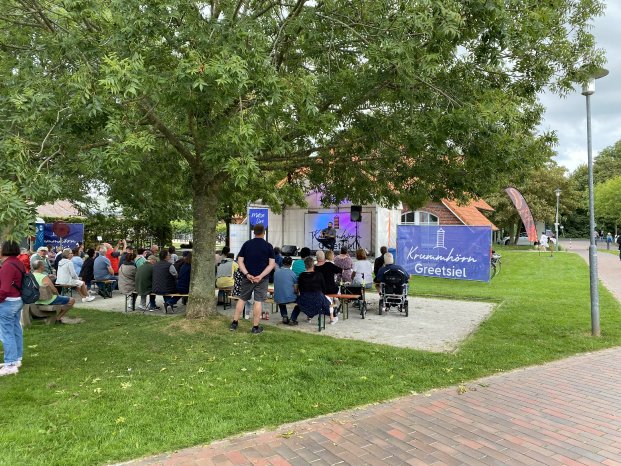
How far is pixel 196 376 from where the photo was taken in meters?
5.42

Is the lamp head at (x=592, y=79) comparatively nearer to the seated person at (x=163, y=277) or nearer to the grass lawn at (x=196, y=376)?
the grass lawn at (x=196, y=376)

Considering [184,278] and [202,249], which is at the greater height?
[202,249]

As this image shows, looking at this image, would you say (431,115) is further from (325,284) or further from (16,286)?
(16,286)

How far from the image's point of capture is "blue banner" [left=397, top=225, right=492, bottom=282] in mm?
14734

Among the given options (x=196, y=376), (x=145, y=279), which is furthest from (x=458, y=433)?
(x=145, y=279)

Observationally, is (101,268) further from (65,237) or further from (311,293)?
(65,237)

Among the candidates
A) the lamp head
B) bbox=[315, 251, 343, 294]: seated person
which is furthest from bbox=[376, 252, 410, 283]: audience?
the lamp head

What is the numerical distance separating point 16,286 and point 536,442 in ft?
18.6

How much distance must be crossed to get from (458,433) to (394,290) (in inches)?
229

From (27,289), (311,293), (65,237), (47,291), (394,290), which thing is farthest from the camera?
(65,237)

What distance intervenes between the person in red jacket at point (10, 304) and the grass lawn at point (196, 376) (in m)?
0.21

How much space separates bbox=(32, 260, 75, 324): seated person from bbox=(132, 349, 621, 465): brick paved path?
5.69 meters

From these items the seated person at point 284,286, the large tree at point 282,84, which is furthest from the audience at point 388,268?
the seated person at point 284,286

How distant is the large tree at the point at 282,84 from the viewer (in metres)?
4.93
